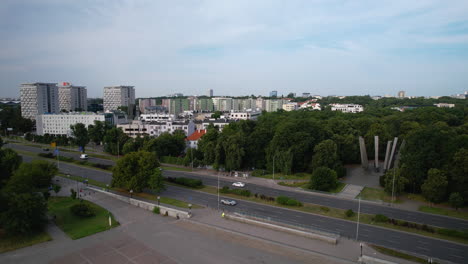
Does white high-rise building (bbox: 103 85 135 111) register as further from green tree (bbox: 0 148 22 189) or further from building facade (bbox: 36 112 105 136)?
green tree (bbox: 0 148 22 189)

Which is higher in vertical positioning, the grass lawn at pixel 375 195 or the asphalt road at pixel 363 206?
the grass lawn at pixel 375 195

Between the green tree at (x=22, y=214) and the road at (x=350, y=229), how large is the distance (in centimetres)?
1688

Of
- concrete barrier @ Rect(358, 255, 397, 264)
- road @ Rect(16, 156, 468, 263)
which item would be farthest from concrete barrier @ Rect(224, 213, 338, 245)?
concrete barrier @ Rect(358, 255, 397, 264)

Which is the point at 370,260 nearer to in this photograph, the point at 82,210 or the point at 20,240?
the point at 82,210

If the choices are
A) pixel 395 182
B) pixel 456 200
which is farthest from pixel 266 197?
pixel 456 200

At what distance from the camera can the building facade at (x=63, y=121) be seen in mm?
101500

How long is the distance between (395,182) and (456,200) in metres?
7.05

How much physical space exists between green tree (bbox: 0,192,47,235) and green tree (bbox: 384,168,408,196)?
4328cm

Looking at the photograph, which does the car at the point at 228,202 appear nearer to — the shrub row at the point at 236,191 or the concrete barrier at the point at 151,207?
the shrub row at the point at 236,191

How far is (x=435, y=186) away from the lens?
36938 millimetres

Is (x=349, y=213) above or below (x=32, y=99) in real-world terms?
below

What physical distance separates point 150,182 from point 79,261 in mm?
16332

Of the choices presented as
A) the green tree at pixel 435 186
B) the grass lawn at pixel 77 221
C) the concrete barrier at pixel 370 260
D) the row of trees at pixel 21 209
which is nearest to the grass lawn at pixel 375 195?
the green tree at pixel 435 186

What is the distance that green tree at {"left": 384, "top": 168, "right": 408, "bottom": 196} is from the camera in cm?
4009
